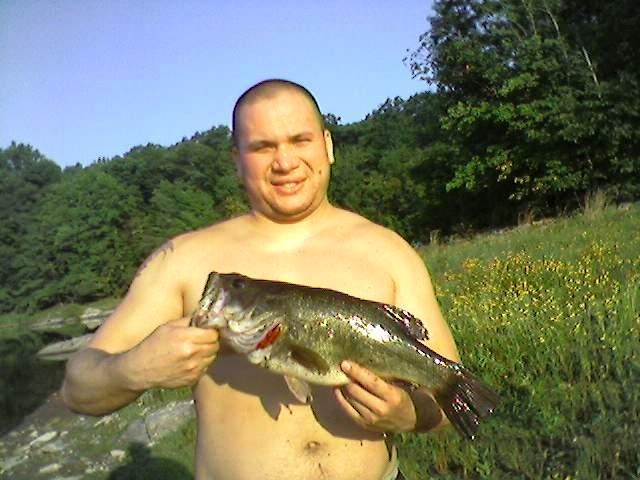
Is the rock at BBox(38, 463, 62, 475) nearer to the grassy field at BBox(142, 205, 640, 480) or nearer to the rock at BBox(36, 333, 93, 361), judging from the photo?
the grassy field at BBox(142, 205, 640, 480)

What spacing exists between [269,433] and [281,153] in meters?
1.04

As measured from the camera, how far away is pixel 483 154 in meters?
34.8

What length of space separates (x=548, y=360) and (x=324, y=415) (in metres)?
3.77

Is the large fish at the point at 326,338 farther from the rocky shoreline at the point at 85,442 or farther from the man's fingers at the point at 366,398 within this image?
the rocky shoreline at the point at 85,442

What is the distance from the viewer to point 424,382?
2727mm

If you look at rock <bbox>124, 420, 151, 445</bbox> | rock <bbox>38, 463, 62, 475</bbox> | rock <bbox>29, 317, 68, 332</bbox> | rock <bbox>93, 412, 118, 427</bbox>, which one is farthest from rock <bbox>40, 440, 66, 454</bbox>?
rock <bbox>29, 317, 68, 332</bbox>

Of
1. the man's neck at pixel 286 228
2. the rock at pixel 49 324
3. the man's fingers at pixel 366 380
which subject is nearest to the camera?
the man's fingers at pixel 366 380

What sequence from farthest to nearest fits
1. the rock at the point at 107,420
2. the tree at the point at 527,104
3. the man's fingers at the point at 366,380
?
the tree at the point at 527,104, the rock at the point at 107,420, the man's fingers at the point at 366,380

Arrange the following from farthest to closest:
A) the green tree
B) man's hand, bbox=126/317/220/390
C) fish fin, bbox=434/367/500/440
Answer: the green tree → fish fin, bbox=434/367/500/440 → man's hand, bbox=126/317/220/390

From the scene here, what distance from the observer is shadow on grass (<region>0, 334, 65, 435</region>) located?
1838 cm

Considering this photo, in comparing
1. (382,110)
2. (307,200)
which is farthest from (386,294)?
(382,110)

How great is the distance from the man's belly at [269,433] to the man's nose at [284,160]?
0.74 metres

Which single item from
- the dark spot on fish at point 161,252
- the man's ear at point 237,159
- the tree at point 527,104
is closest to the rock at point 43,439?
the dark spot on fish at point 161,252

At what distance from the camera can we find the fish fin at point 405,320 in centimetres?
271
